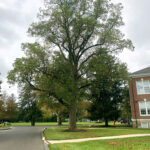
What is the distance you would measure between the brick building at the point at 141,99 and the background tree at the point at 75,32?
6.57m

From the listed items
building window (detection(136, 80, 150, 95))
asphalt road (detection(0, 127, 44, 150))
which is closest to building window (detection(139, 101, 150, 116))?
building window (detection(136, 80, 150, 95))

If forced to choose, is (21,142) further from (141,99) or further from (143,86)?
(143,86)

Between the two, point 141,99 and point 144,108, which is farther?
point 141,99

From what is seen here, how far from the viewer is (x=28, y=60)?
19266 millimetres

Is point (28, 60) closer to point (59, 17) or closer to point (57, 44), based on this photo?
point (57, 44)

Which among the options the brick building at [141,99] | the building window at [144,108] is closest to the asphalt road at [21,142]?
the brick building at [141,99]

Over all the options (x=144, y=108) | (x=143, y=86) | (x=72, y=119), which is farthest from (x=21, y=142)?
(x=143, y=86)

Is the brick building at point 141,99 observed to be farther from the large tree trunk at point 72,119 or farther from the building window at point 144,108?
the large tree trunk at point 72,119

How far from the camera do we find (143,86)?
24672mm

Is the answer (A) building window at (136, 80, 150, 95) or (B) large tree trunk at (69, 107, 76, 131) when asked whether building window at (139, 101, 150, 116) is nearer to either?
(A) building window at (136, 80, 150, 95)

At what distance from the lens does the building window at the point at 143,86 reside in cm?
2438

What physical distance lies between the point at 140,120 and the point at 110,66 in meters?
9.45

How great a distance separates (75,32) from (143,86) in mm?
12477

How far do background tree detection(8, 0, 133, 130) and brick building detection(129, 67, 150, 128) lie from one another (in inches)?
259
